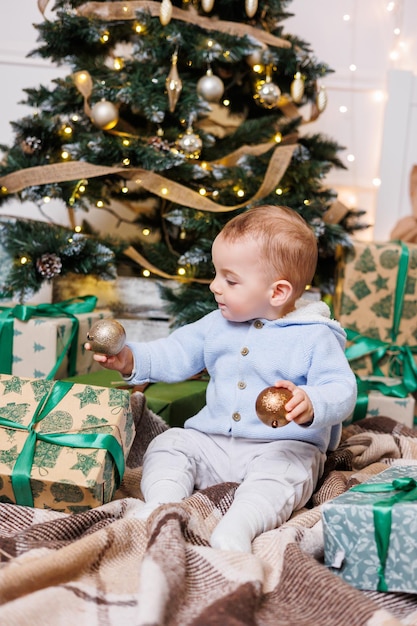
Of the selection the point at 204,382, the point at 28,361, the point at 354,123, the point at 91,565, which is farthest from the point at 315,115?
the point at 91,565

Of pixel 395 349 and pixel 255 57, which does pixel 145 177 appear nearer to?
pixel 255 57

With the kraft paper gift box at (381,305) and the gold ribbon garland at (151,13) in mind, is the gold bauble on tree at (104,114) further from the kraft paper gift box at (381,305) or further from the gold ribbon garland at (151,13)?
the kraft paper gift box at (381,305)

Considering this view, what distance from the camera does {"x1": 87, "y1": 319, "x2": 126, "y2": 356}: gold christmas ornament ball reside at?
4.24 feet

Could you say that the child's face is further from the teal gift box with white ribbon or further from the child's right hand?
the teal gift box with white ribbon

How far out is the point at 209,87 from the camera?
83.3 inches

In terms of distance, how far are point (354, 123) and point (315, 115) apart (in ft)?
2.33

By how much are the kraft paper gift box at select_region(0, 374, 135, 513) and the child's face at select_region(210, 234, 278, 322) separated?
0.91ft

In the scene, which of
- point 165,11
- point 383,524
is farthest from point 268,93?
point 383,524

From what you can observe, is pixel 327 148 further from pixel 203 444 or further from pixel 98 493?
pixel 98 493

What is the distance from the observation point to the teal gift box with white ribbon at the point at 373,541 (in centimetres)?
99

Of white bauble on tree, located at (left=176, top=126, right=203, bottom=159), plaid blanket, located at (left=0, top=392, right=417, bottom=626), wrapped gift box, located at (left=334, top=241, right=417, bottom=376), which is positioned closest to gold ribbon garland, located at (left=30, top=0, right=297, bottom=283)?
white bauble on tree, located at (left=176, top=126, right=203, bottom=159)

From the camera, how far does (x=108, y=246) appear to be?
2.16 metres

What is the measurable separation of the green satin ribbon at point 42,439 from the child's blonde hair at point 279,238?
446mm

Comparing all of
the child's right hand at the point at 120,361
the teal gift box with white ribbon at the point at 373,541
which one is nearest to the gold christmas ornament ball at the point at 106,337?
the child's right hand at the point at 120,361
